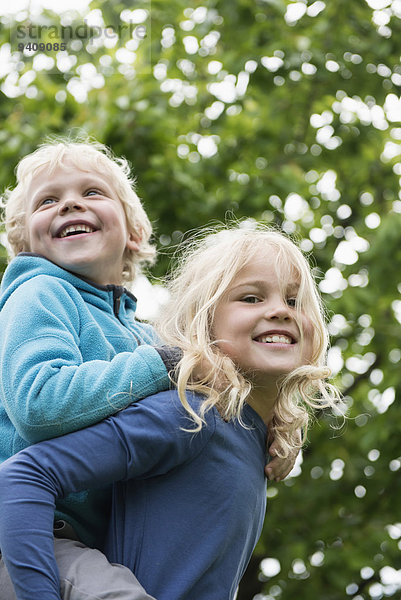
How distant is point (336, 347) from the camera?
664 cm

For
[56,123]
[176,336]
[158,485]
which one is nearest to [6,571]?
[158,485]

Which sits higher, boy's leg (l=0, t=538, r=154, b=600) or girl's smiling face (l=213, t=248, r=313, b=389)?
girl's smiling face (l=213, t=248, r=313, b=389)

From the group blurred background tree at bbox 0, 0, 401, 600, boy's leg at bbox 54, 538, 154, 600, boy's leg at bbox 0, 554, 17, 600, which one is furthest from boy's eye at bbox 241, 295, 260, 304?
blurred background tree at bbox 0, 0, 401, 600

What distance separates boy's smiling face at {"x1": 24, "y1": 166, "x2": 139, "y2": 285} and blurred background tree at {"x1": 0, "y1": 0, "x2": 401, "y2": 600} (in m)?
3.10

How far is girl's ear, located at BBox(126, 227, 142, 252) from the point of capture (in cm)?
252

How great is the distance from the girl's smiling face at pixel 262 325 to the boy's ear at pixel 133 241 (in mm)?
520

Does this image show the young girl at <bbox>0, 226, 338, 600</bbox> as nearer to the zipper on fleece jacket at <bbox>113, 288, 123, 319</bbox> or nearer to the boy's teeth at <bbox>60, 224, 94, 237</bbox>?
the zipper on fleece jacket at <bbox>113, 288, 123, 319</bbox>

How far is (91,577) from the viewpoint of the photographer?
1.78m

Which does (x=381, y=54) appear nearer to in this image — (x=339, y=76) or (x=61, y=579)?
(x=339, y=76)

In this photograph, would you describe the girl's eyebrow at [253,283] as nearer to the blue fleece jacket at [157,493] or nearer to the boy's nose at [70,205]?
the blue fleece jacket at [157,493]

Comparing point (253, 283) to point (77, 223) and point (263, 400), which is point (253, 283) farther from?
point (77, 223)

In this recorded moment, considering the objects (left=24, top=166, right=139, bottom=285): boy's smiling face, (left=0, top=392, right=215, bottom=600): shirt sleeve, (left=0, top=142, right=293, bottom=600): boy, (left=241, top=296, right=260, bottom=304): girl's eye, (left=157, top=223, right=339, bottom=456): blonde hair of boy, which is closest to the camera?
(left=0, top=392, right=215, bottom=600): shirt sleeve

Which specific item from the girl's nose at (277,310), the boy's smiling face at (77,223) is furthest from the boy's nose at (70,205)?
the girl's nose at (277,310)

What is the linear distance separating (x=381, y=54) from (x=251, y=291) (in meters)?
4.35
